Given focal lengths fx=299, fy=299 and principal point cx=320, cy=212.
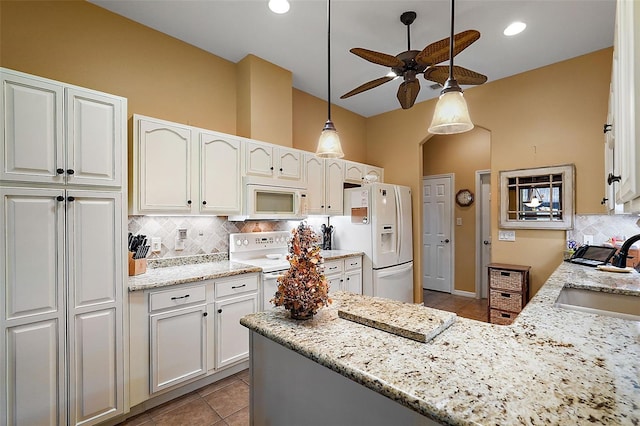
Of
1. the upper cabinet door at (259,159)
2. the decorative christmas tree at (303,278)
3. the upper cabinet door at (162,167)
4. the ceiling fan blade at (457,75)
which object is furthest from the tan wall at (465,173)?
the decorative christmas tree at (303,278)

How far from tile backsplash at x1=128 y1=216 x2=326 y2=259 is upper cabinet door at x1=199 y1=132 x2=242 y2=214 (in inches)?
12.2

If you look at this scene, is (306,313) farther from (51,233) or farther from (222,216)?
(222,216)

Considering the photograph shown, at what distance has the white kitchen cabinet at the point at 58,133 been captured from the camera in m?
1.69

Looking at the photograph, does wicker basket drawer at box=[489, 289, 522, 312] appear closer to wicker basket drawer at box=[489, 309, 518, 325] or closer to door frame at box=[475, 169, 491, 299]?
wicker basket drawer at box=[489, 309, 518, 325]

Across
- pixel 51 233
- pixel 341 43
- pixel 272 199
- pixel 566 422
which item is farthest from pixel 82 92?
pixel 566 422

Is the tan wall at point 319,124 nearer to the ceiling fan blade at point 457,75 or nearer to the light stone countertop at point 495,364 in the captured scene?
the ceiling fan blade at point 457,75

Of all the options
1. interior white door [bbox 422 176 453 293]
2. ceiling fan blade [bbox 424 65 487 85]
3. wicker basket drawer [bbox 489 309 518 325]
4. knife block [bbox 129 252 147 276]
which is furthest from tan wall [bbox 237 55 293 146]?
interior white door [bbox 422 176 453 293]

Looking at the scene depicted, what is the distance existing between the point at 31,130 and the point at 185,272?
Result: 1.37 meters

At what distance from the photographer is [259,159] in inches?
122

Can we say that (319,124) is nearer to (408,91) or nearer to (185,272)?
(408,91)

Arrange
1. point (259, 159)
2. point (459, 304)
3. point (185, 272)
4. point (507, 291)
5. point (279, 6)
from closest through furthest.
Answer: point (279, 6) → point (185, 272) → point (259, 159) → point (507, 291) → point (459, 304)

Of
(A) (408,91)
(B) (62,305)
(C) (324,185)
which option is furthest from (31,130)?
(C) (324,185)

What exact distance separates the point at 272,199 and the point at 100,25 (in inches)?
80.2

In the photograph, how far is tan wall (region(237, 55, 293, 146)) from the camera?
3.19 meters
